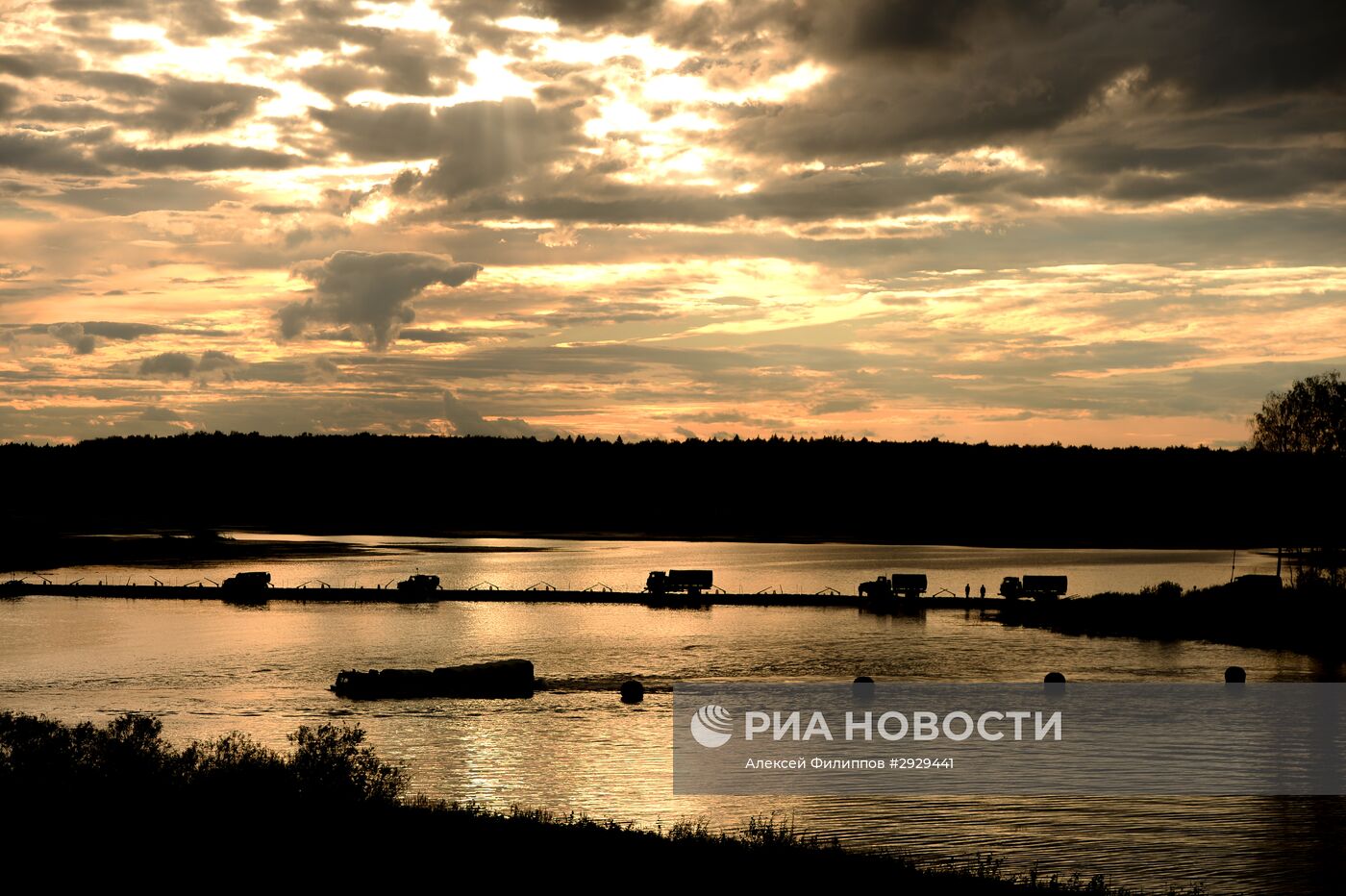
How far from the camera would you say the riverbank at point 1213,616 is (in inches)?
4446

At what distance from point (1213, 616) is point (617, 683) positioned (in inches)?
2567

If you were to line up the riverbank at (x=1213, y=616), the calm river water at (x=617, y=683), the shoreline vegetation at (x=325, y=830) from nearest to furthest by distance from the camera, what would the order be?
the shoreline vegetation at (x=325, y=830) → the calm river water at (x=617, y=683) → the riverbank at (x=1213, y=616)

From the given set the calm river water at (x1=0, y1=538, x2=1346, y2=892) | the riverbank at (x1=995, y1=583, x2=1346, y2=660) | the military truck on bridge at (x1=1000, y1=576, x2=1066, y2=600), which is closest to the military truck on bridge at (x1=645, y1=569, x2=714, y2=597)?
the calm river water at (x1=0, y1=538, x2=1346, y2=892)

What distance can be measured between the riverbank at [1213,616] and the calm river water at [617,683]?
513 centimetres

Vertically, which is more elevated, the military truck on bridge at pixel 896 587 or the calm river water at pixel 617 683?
the military truck on bridge at pixel 896 587

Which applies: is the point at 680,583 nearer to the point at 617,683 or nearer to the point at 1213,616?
the point at 1213,616

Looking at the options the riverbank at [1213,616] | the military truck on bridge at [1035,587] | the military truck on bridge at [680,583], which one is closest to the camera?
the riverbank at [1213,616]

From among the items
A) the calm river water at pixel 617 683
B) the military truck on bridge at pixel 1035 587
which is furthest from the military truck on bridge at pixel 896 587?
the military truck on bridge at pixel 1035 587

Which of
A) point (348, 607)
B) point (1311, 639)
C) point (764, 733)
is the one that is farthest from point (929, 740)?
point (348, 607)

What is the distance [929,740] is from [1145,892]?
27916 millimetres

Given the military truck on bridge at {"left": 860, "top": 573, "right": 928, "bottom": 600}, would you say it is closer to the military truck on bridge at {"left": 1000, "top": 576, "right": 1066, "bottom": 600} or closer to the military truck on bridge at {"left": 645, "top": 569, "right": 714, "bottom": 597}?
the military truck on bridge at {"left": 1000, "top": 576, "right": 1066, "bottom": 600}

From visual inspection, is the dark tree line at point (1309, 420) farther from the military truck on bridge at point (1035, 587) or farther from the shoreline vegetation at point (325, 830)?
the shoreline vegetation at point (325, 830)

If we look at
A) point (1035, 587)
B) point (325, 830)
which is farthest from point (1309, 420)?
point (325, 830)

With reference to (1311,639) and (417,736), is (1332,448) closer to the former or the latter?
(1311,639)
